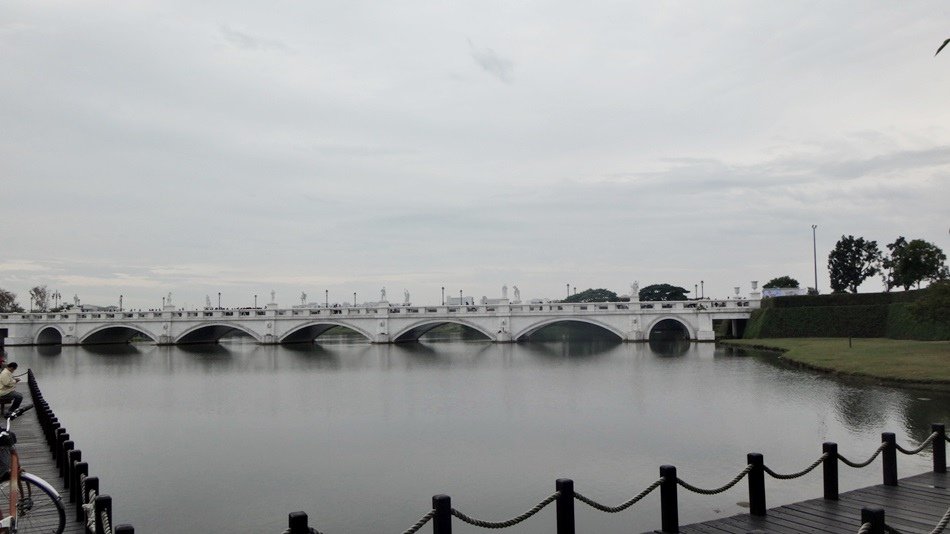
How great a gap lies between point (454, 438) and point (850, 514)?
11.0m

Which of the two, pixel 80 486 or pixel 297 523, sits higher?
pixel 297 523

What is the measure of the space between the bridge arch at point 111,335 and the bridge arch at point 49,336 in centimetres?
289

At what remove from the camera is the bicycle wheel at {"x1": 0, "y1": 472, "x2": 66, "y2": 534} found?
28.0 ft

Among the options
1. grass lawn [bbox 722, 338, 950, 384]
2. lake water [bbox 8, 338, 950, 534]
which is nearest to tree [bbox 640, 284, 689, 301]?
grass lawn [bbox 722, 338, 950, 384]

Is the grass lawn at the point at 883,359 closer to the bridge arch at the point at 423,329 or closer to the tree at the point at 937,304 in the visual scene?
the tree at the point at 937,304

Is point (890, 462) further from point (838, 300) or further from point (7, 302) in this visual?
point (7, 302)

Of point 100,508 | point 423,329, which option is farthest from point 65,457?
point 423,329

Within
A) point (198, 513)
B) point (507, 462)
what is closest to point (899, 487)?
point (507, 462)

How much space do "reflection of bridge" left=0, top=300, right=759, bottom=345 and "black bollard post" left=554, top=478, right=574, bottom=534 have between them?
51.8 meters

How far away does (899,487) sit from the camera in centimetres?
1089

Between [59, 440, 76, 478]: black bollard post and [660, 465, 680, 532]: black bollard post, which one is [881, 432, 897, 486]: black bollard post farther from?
[59, 440, 76, 478]: black bollard post

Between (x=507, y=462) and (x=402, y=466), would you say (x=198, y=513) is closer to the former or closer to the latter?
(x=402, y=466)

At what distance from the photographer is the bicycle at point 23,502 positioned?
26.8 ft

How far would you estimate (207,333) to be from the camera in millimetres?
77375
